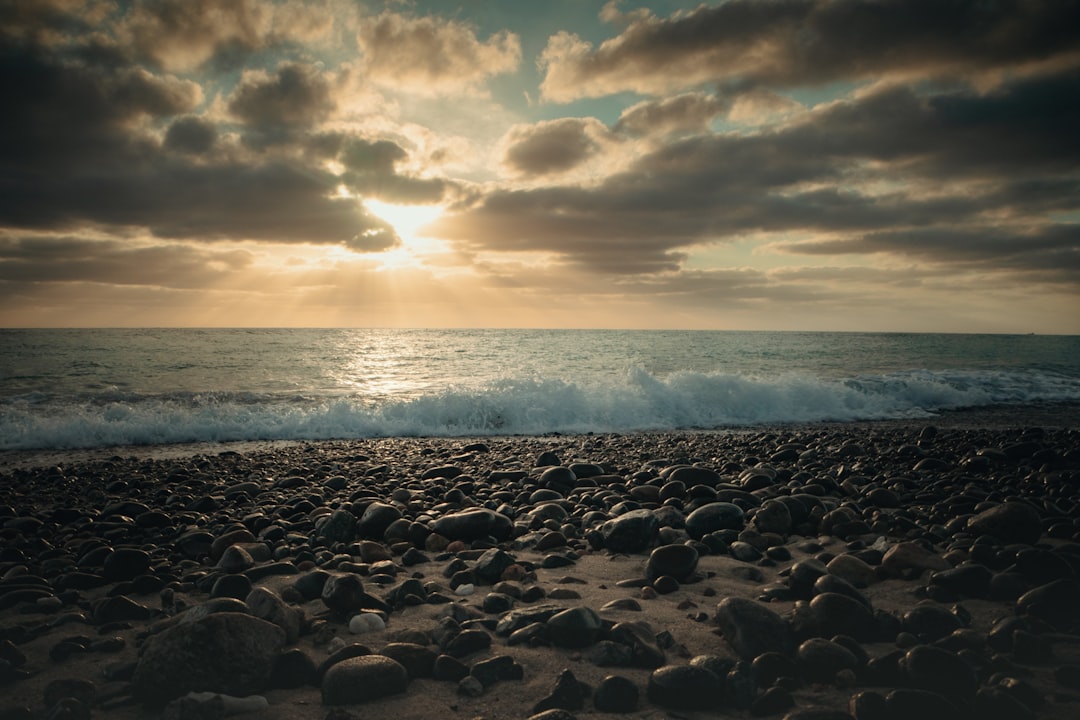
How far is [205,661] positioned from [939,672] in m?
3.24

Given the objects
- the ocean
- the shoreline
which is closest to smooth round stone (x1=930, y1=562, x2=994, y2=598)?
the shoreline

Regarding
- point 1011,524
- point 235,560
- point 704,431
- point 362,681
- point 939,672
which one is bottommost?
point 704,431

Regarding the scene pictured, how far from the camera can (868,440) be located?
10.1 metres

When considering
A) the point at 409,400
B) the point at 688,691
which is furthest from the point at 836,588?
the point at 409,400

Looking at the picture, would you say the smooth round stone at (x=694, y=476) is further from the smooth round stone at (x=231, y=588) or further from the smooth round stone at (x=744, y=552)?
the smooth round stone at (x=231, y=588)

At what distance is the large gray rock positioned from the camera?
8.36 feet

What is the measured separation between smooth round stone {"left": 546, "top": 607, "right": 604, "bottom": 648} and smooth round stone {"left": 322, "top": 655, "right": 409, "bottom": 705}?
0.77 metres

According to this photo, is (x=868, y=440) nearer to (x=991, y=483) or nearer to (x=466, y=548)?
(x=991, y=483)

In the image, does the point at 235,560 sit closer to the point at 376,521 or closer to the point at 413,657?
the point at 376,521

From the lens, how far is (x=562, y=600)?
3.56 m

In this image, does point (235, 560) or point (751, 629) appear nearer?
point (751, 629)

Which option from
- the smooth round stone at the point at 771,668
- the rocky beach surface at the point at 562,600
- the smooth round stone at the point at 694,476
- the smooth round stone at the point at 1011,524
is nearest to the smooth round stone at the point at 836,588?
the rocky beach surface at the point at 562,600

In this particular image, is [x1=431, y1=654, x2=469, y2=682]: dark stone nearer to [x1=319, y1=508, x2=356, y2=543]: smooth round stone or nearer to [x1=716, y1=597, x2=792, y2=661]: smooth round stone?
[x1=716, y1=597, x2=792, y2=661]: smooth round stone

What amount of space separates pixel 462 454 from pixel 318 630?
683cm
